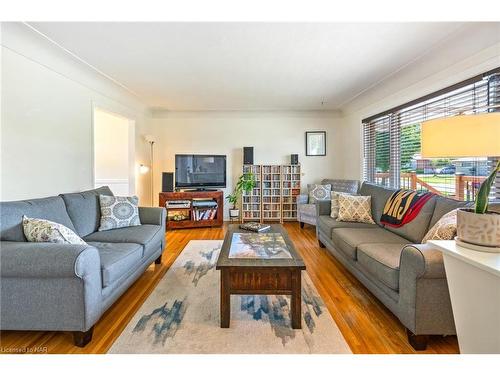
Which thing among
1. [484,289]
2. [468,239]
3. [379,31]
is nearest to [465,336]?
[484,289]

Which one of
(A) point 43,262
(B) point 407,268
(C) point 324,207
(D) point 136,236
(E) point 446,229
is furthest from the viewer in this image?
(C) point 324,207

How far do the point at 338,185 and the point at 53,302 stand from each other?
4.37 meters

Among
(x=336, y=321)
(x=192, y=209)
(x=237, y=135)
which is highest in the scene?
(x=237, y=135)

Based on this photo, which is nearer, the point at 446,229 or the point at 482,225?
the point at 482,225

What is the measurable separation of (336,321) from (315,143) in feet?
13.4

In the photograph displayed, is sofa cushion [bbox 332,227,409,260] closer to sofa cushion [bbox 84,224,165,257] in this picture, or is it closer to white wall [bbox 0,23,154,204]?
sofa cushion [bbox 84,224,165,257]

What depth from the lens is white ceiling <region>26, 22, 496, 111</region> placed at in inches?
83.7

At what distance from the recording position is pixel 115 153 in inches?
178

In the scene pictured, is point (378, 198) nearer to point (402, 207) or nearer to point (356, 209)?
point (356, 209)

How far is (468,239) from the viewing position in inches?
50.8

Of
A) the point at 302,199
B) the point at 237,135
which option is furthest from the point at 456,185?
the point at 237,135

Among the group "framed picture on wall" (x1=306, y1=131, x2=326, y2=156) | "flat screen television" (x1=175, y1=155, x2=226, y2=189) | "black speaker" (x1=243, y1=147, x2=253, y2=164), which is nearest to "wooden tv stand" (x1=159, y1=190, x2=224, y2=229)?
"flat screen television" (x1=175, y1=155, x2=226, y2=189)
